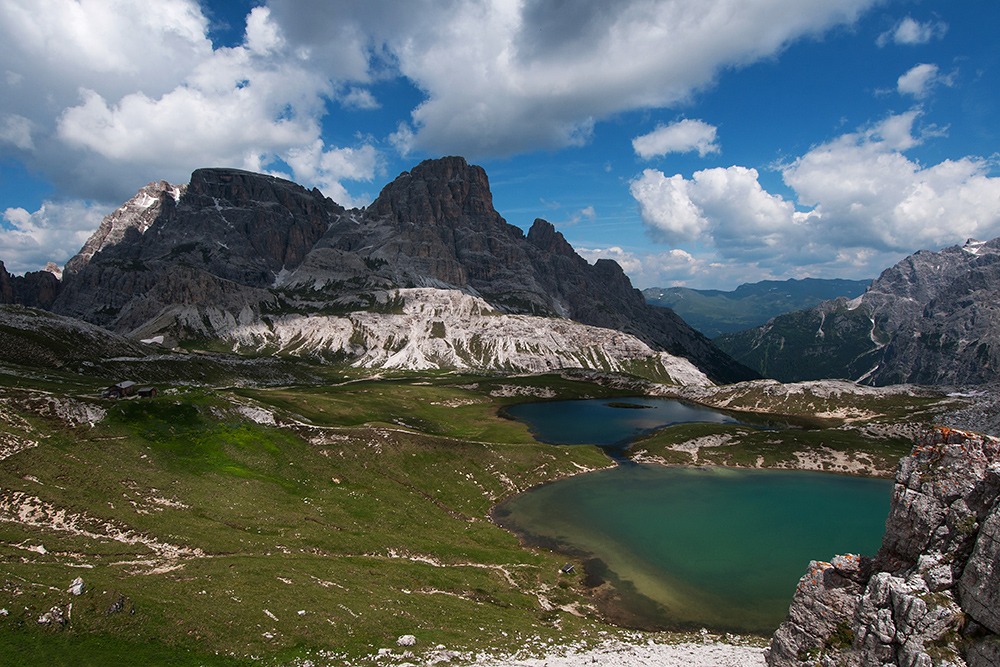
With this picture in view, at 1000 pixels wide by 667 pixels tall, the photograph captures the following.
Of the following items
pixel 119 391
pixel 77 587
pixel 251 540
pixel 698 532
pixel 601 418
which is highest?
pixel 119 391

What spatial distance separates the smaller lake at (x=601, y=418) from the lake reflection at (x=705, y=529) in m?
32.7

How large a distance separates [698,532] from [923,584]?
2162 inches

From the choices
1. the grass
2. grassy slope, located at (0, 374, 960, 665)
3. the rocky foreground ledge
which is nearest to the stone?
the rocky foreground ledge

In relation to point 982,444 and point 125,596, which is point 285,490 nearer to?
point 125,596

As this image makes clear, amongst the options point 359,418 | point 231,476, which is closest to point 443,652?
point 231,476

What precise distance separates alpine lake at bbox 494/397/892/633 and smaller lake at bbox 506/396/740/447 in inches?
893

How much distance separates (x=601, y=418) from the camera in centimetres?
16138

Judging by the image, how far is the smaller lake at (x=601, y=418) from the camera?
435 feet

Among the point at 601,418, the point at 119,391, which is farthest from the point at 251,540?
the point at 601,418

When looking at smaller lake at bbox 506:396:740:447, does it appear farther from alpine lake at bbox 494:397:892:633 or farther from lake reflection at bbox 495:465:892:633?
lake reflection at bbox 495:465:892:633

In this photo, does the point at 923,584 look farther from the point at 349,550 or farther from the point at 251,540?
the point at 251,540

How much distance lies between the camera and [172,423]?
209 feet

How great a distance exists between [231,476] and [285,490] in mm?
6878

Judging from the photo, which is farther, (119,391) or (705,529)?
(119,391)
